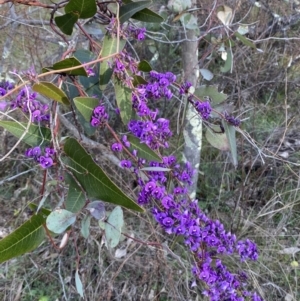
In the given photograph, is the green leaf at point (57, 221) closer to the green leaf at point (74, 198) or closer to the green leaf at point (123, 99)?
the green leaf at point (74, 198)

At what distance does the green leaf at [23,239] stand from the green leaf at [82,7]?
327 mm

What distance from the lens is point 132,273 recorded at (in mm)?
1753

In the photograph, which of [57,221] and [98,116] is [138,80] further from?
[57,221]

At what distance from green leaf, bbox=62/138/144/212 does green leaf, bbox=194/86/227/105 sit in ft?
1.33

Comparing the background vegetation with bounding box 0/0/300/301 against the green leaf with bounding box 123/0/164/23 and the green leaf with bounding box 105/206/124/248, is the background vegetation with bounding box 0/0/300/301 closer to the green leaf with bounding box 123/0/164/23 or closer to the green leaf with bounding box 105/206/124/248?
the green leaf with bounding box 123/0/164/23

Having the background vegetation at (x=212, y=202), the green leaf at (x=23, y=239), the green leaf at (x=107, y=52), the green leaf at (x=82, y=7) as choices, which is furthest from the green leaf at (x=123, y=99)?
the background vegetation at (x=212, y=202)

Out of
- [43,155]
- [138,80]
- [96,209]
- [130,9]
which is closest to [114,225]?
[96,209]

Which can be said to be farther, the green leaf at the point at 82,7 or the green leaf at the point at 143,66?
the green leaf at the point at 143,66

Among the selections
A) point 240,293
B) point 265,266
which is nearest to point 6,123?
point 240,293

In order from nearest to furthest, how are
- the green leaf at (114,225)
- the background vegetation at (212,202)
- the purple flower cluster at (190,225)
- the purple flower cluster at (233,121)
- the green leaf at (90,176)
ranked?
the green leaf at (90,176) → the green leaf at (114,225) → the purple flower cluster at (190,225) → the purple flower cluster at (233,121) → the background vegetation at (212,202)

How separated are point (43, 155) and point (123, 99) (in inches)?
7.1

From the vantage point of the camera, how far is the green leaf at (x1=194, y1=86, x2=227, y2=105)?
918 millimetres

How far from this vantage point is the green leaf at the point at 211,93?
0.92 m

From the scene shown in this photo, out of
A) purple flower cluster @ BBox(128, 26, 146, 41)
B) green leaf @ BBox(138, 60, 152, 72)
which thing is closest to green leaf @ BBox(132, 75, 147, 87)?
green leaf @ BBox(138, 60, 152, 72)
